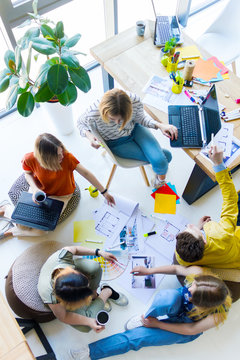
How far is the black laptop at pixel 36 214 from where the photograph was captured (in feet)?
6.50

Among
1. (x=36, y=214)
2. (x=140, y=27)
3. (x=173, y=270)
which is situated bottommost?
(x=173, y=270)

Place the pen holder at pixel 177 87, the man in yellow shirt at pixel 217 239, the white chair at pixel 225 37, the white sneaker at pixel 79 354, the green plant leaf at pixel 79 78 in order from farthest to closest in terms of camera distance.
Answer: the white chair at pixel 225 37, the pen holder at pixel 177 87, the green plant leaf at pixel 79 78, the white sneaker at pixel 79 354, the man in yellow shirt at pixel 217 239

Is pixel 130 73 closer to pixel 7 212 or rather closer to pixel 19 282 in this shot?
pixel 7 212

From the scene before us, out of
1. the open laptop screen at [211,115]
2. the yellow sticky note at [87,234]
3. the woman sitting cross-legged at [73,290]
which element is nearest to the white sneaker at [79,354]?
the woman sitting cross-legged at [73,290]

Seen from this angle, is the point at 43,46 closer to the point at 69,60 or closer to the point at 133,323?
the point at 69,60

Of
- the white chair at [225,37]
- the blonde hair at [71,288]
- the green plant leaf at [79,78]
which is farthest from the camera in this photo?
the white chair at [225,37]

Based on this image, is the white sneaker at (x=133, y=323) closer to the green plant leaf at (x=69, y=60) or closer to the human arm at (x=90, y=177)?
the human arm at (x=90, y=177)

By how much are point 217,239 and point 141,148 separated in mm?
890

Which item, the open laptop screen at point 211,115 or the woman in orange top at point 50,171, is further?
the open laptop screen at point 211,115

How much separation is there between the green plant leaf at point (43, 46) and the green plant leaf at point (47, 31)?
0.16 ft

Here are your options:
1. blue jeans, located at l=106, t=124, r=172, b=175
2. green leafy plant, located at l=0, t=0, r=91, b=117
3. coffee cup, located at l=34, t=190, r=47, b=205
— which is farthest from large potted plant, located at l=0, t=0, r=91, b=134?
coffee cup, located at l=34, t=190, r=47, b=205

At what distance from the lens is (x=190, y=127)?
191 centimetres

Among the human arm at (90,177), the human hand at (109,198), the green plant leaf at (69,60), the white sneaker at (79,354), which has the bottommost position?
the white sneaker at (79,354)

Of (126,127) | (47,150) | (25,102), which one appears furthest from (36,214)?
(126,127)
